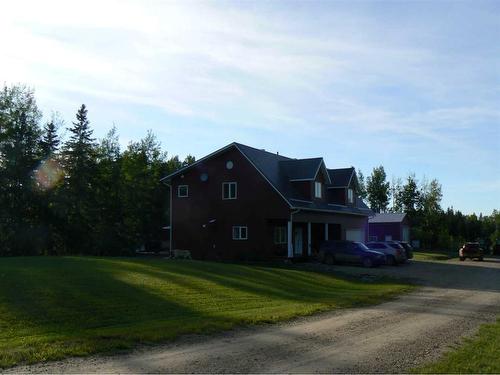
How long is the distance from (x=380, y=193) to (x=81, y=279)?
8704 cm

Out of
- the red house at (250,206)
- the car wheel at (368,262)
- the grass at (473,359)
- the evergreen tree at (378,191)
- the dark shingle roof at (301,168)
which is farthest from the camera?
the evergreen tree at (378,191)

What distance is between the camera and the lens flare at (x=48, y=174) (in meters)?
52.6

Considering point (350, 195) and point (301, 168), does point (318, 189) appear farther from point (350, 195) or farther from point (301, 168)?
point (350, 195)

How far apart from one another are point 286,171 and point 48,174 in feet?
83.0

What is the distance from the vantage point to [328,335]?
448 inches

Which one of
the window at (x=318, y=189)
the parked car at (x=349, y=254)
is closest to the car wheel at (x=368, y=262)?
the parked car at (x=349, y=254)

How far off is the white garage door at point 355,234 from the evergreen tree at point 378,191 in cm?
5244

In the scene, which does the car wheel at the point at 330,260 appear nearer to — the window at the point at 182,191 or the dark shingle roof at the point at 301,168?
the dark shingle roof at the point at 301,168

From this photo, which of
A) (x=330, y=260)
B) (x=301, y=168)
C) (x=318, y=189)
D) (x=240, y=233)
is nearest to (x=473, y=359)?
(x=330, y=260)

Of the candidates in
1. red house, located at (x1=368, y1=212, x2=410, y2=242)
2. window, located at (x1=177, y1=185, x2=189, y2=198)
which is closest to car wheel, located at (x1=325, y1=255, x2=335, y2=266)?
window, located at (x1=177, y1=185, x2=189, y2=198)

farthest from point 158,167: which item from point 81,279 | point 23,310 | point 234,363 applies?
point 234,363

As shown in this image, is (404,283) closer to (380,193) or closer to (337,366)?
(337,366)

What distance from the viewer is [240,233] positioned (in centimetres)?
3909

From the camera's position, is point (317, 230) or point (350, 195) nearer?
point (317, 230)
